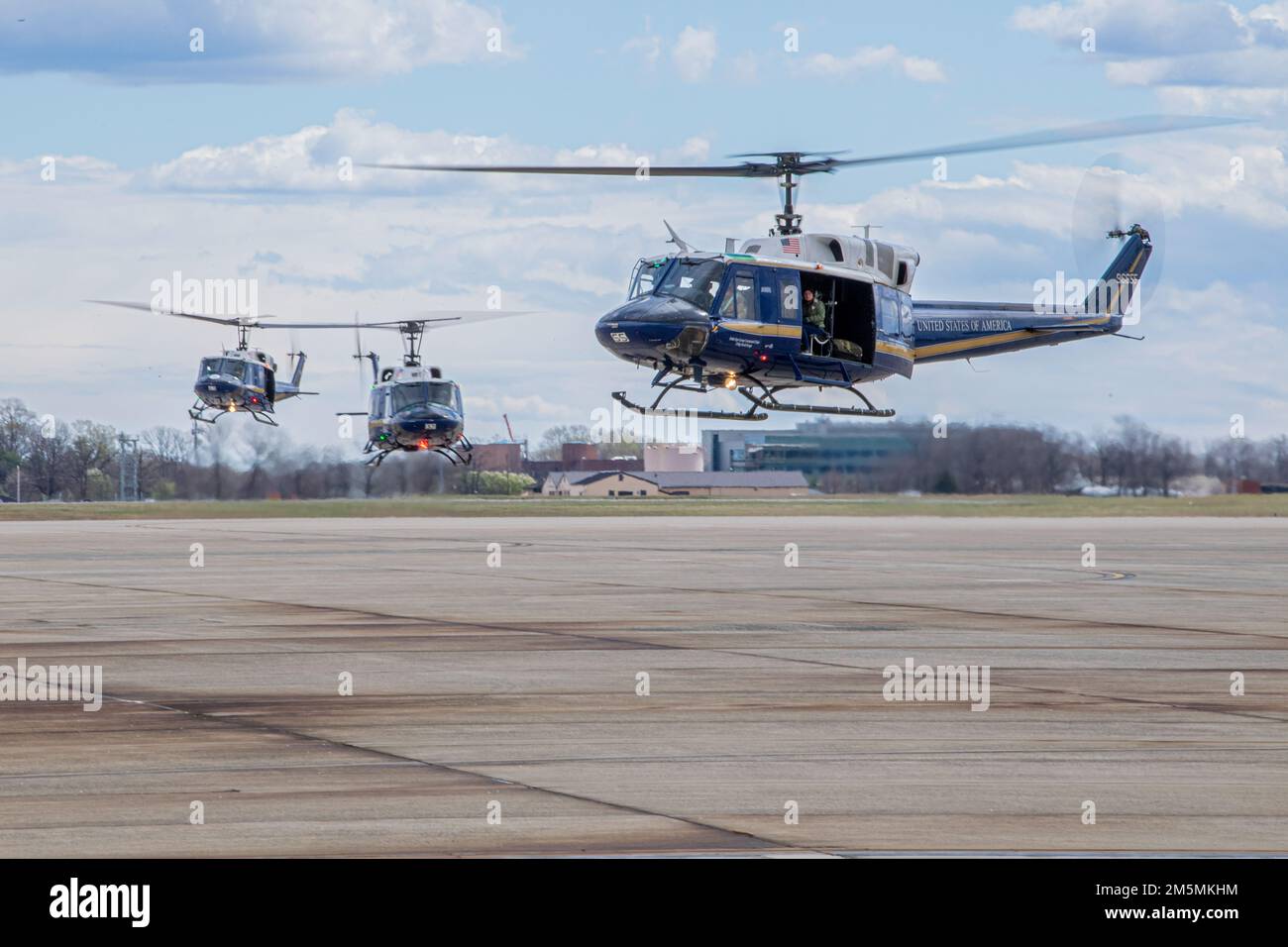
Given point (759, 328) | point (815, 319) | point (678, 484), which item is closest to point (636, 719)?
point (759, 328)

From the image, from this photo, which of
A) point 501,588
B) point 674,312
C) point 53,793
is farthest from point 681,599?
point 53,793

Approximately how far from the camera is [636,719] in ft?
44.6

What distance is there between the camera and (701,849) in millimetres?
8930

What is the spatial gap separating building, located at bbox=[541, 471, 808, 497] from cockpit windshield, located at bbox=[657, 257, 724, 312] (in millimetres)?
85986

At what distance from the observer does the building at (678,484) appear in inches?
4865

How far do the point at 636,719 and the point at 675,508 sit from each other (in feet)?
236

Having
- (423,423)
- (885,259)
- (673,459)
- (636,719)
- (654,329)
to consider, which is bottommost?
(636,719)

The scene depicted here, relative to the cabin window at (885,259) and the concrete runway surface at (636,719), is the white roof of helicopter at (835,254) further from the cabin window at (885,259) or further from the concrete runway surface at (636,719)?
the concrete runway surface at (636,719)

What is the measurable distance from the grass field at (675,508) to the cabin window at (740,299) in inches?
1597

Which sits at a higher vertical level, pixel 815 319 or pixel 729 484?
pixel 815 319

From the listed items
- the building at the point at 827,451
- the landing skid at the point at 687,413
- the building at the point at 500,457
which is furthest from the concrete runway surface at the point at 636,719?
the building at the point at 500,457

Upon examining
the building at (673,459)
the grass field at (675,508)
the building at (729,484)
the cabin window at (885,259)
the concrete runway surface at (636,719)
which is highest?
the cabin window at (885,259)

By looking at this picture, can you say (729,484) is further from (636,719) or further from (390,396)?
(636,719)
